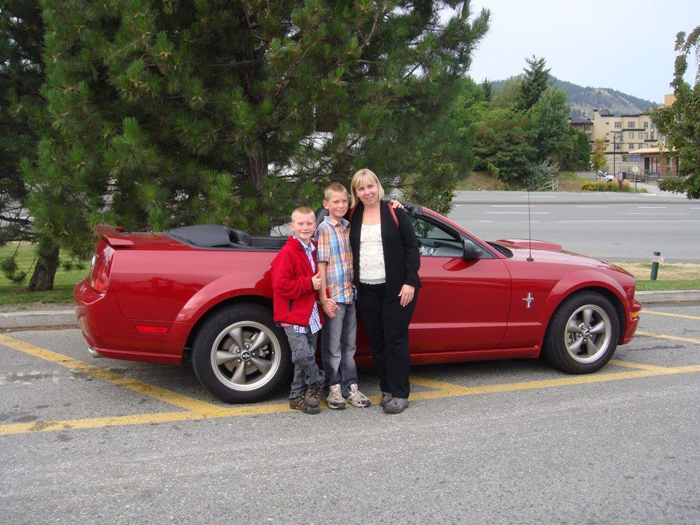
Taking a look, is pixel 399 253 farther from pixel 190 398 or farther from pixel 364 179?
pixel 190 398

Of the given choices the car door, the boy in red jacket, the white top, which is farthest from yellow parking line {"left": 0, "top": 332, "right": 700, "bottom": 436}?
the white top

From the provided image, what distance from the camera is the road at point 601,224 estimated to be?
15.3 metres

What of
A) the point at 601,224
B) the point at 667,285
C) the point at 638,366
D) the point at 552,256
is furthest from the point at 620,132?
the point at 552,256

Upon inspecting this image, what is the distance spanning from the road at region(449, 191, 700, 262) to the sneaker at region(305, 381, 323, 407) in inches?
401

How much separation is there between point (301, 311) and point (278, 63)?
2909 mm

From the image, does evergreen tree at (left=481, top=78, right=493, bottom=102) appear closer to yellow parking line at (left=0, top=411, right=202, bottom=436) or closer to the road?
the road

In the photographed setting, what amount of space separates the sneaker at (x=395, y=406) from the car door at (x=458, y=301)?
526 mm

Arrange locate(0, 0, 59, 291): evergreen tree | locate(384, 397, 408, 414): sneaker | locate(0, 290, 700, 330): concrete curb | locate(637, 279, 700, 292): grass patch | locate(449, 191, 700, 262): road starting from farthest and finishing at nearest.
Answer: locate(449, 191, 700, 262): road, locate(637, 279, 700, 292): grass patch, locate(0, 0, 59, 291): evergreen tree, locate(0, 290, 700, 330): concrete curb, locate(384, 397, 408, 414): sneaker

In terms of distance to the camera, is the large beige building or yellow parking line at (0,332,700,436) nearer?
yellow parking line at (0,332,700,436)

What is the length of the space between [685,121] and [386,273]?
348 inches

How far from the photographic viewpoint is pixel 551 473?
3.68 m

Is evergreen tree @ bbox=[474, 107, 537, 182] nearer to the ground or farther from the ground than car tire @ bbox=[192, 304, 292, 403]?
farther from the ground

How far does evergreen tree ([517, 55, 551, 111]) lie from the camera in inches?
2094

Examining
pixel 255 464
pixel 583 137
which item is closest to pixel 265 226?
pixel 255 464
